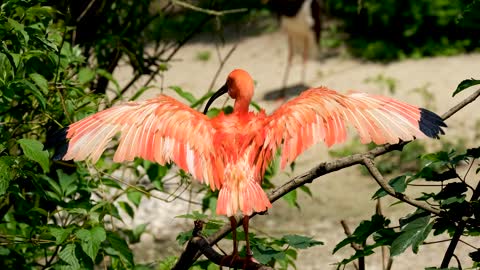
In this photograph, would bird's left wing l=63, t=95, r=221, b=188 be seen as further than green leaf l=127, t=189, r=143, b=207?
No

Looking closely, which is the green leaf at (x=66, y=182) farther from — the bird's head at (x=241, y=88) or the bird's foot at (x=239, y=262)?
the bird's foot at (x=239, y=262)

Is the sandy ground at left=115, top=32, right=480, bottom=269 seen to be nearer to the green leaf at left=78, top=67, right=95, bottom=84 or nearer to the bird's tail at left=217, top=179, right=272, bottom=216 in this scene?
the green leaf at left=78, top=67, right=95, bottom=84

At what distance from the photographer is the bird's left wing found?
2545 millimetres

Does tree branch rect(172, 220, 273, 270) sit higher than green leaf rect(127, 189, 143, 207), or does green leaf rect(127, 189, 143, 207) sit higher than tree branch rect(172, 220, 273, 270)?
tree branch rect(172, 220, 273, 270)

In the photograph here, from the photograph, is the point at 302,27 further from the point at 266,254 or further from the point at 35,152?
the point at 266,254

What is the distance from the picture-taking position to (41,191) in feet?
10.3

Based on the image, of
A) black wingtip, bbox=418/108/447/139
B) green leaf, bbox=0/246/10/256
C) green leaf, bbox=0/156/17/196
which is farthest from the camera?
green leaf, bbox=0/246/10/256

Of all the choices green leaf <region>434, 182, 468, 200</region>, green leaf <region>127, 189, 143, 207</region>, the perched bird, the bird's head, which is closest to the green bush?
the perched bird

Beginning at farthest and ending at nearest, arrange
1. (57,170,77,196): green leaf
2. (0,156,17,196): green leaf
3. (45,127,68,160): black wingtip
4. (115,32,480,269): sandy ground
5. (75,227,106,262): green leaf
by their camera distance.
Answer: (115,32,480,269): sandy ground → (57,170,77,196): green leaf → (75,227,106,262): green leaf → (0,156,17,196): green leaf → (45,127,68,160): black wingtip

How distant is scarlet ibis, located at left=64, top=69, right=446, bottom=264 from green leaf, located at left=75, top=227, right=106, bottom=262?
1.39 feet

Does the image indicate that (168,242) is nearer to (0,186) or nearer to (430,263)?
(430,263)

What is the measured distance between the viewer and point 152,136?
2600 millimetres

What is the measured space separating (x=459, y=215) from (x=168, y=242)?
423cm

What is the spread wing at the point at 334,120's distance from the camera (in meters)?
2.46
